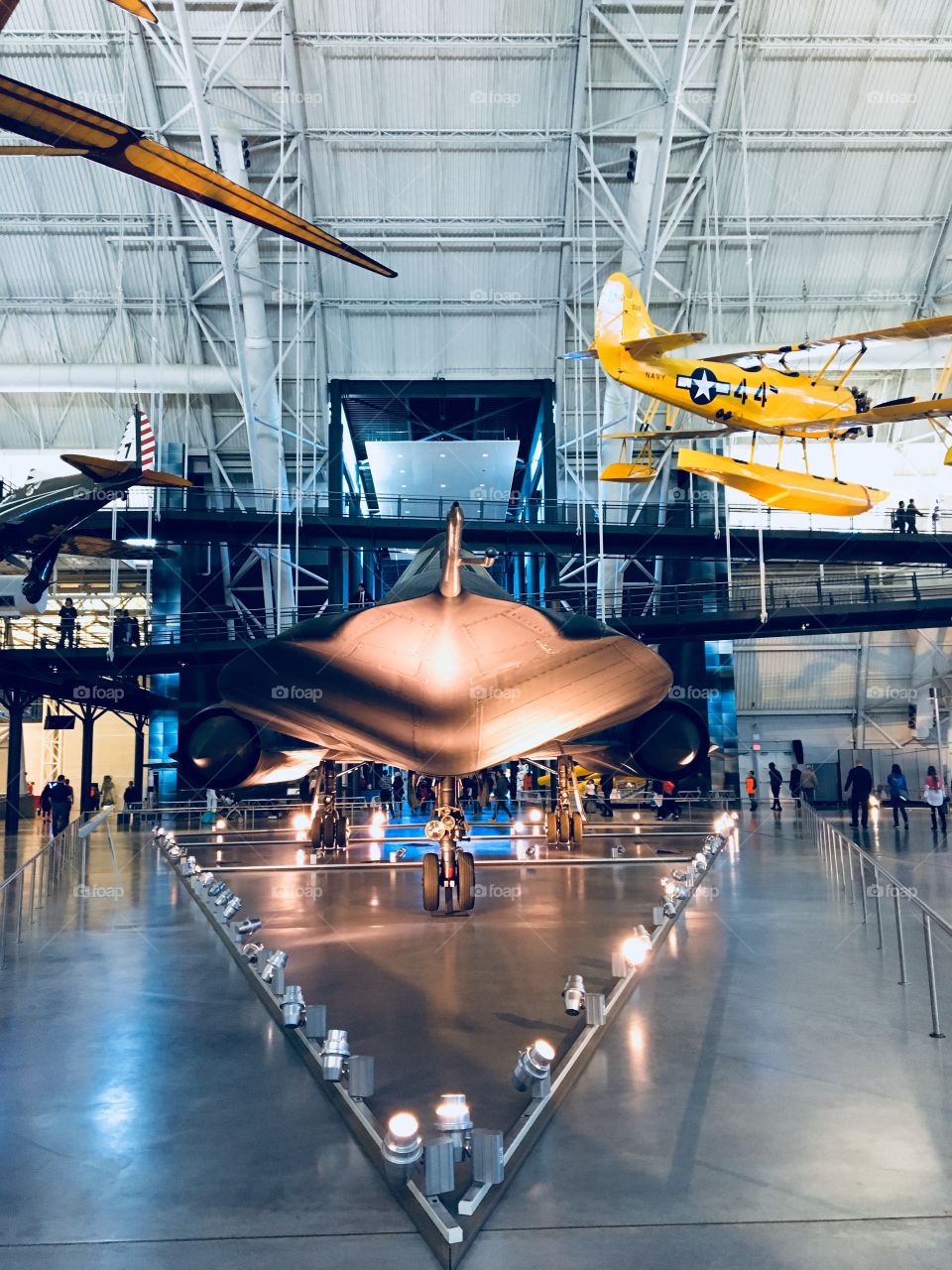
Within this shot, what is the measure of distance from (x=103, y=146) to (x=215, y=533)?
60.4 feet

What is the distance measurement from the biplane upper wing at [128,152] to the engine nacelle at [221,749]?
6.03 metres

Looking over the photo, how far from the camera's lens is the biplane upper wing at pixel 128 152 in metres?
4.25

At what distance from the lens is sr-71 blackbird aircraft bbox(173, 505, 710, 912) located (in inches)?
206

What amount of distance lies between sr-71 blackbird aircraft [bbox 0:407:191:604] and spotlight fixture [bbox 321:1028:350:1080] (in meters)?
11.7

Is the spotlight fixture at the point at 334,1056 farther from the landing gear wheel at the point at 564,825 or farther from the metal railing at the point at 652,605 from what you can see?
the metal railing at the point at 652,605

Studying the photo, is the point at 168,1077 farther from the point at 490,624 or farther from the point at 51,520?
the point at 51,520

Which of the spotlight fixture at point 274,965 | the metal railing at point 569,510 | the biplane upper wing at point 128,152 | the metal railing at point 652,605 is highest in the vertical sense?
the metal railing at point 569,510

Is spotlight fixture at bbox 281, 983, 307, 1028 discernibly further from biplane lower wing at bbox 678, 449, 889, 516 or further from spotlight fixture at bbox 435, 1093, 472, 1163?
biplane lower wing at bbox 678, 449, 889, 516

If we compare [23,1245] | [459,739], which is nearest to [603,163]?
[459,739]

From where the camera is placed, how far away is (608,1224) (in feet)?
10.5

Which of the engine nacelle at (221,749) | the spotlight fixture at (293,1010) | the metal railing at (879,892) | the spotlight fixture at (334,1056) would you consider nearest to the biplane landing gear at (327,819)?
the engine nacelle at (221,749)

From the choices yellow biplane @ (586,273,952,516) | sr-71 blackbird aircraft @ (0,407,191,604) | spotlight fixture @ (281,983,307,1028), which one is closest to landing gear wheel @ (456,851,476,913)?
spotlight fixture @ (281,983,307,1028)

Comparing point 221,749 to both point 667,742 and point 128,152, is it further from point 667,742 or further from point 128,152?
point 128,152

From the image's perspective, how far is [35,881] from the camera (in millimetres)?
12734
